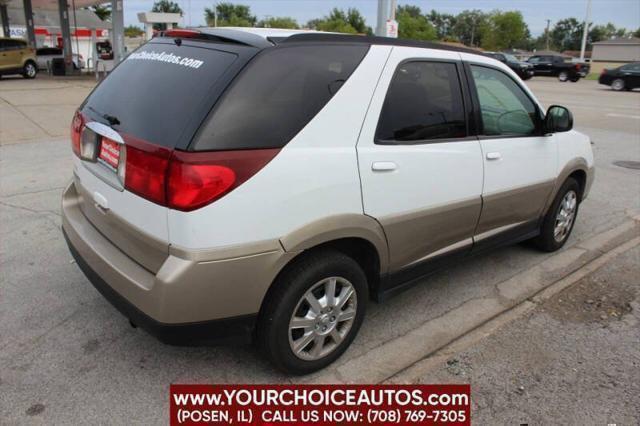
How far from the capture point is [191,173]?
2.22 meters

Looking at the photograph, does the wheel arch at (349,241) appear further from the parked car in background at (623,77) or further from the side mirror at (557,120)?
the parked car in background at (623,77)

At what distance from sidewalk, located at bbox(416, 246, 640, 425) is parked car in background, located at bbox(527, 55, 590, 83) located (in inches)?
1289

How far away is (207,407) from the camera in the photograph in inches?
104

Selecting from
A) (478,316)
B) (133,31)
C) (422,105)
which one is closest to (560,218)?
(478,316)

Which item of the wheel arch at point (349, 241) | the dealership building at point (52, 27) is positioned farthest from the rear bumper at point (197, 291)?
the dealership building at point (52, 27)

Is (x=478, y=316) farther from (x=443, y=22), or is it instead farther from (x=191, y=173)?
(x=443, y=22)

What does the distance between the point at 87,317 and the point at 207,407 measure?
118 cm

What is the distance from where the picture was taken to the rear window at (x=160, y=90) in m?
2.37

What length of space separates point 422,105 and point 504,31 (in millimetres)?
93683

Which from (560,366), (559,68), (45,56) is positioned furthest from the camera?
(559,68)

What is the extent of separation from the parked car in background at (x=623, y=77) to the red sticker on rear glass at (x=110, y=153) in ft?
91.7

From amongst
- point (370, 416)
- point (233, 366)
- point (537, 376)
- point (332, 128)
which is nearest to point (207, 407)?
point (233, 366)

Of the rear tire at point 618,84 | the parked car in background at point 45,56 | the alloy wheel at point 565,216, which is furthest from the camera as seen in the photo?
the rear tire at point 618,84

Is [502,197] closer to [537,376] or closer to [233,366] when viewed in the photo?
[537,376]
